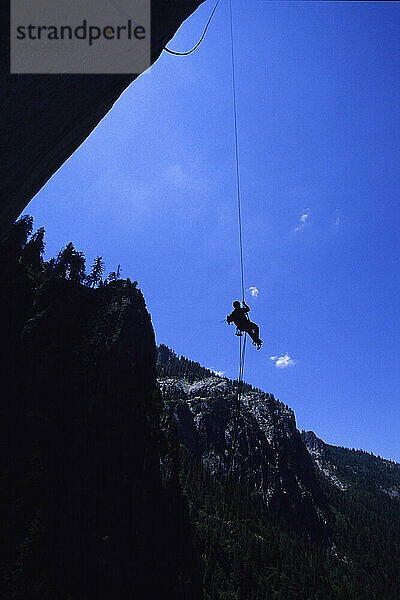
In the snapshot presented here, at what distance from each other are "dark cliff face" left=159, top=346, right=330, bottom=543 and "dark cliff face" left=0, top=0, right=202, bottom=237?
146881 mm

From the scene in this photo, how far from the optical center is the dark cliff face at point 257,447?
148625 mm

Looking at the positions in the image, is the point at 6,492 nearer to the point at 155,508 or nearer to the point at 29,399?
the point at 29,399

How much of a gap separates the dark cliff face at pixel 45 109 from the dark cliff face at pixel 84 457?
50.6m

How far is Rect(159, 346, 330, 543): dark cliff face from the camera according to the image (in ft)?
488

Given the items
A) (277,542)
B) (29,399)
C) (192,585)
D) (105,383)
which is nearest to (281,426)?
(277,542)

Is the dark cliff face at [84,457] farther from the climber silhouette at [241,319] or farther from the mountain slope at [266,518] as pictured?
the climber silhouette at [241,319]

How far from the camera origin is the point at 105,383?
65375 mm

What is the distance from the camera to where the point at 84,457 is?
57.2 metres

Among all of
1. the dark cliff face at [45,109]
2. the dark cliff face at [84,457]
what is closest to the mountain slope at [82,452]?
the dark cliff face at [84,457]

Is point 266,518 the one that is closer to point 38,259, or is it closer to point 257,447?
point 257,447

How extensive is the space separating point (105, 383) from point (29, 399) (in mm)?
14312

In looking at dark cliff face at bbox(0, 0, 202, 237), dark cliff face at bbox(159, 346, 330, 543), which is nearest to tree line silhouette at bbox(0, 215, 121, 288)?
dark cliff face at bbox(0, 0, 202, 237)

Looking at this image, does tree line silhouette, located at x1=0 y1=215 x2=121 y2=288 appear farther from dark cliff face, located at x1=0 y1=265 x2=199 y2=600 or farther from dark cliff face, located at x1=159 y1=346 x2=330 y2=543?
dark cliff face, located at x1=159 y1=346 x2=330 y2=543

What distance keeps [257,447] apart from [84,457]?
132309 mm
